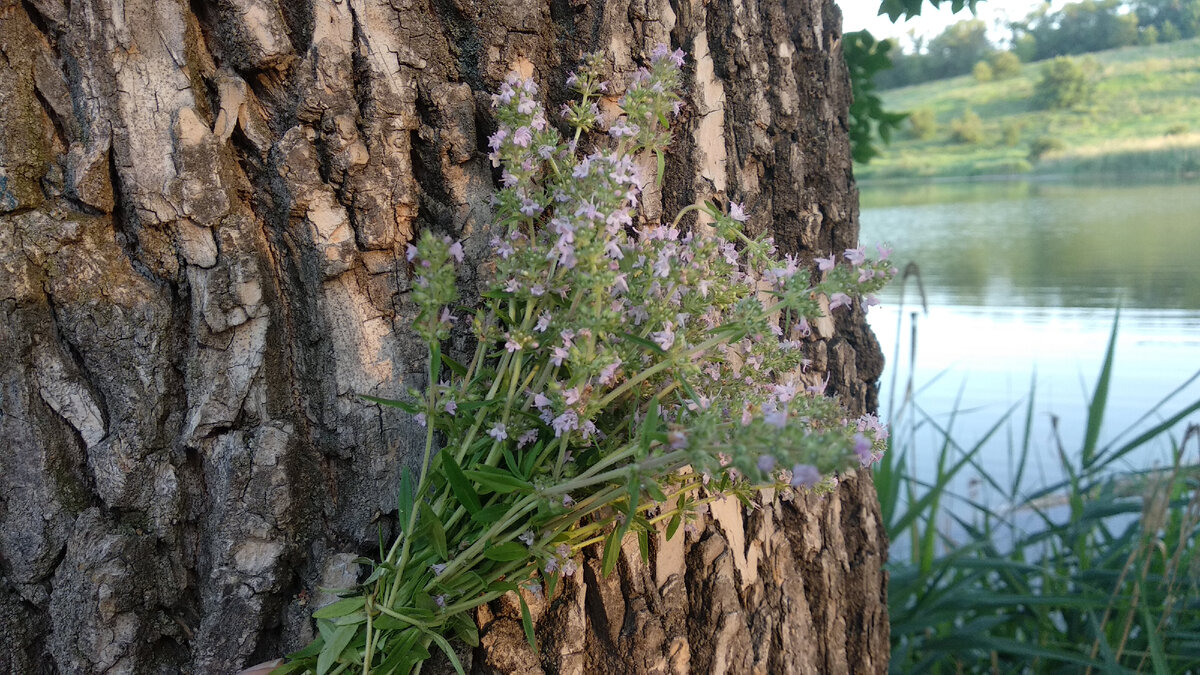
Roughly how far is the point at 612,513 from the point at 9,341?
846 mm

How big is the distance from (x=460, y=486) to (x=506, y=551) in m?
0.09

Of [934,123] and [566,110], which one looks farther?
[934,123]

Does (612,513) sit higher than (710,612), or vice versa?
(612,513)

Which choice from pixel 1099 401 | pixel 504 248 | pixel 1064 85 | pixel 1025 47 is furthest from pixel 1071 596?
pixel 1025 47

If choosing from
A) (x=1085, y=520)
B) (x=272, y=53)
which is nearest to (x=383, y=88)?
(x=272, y=53)

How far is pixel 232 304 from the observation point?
3.33ft

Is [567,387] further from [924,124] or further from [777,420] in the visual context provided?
[924,124]

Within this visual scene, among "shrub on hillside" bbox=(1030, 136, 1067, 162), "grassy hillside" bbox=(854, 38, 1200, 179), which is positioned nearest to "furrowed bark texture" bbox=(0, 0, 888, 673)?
"grassy hillside" bbox=(854, 38, 1200, 179)

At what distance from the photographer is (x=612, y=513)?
0.94 metres

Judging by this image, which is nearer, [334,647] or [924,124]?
[334,647]

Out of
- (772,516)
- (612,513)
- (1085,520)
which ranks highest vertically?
(612,513)

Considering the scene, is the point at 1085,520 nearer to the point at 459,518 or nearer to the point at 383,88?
the point at 459,518

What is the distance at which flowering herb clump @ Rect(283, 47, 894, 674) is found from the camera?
79 cm

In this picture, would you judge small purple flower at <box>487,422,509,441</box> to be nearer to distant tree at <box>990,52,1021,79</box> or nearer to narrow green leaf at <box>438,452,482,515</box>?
narrow green leaf at <box>438,452,482,515</box>
